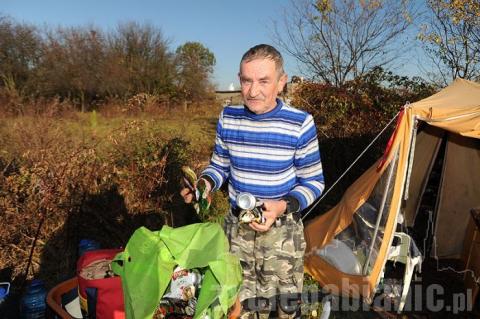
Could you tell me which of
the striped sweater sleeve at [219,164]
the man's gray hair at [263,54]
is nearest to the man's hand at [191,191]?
the striped sweater sleeve at [219,164]

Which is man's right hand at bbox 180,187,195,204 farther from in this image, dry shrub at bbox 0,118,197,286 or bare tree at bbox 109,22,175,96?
bare tree at bbox 109,22,175,96

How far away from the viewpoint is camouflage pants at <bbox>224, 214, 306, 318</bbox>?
1.91m

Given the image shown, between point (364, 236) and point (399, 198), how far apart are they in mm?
546

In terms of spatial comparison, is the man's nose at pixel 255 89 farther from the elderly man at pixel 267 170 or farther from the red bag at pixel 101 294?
the red bag at pixel 101 294

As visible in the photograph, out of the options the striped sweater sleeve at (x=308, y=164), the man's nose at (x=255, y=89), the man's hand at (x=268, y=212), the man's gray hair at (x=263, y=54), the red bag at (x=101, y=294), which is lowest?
the red bag at (x=101, y=294)

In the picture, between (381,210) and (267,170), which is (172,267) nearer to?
(267,170)

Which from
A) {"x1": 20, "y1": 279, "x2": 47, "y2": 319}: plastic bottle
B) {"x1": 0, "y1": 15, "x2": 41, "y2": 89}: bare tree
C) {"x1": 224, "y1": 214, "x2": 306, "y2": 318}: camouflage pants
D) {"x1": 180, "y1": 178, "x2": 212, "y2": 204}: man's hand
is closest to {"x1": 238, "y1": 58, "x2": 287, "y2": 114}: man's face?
{"x1": 180, "y1": 178, "x2": 212, "y2": 204}: man's hand

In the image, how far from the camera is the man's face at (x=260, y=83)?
63.9 inches

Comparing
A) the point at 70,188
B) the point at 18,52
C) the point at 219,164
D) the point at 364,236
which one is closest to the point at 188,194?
the point at 219,164

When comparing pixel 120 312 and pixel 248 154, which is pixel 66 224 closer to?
pixel 120 312

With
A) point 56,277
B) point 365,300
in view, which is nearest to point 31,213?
point 56,277

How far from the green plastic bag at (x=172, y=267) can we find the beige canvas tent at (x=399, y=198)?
2.06m

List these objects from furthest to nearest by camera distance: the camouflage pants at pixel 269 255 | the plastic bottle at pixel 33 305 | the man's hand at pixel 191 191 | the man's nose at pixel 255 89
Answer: the plastic bottle at pixel 33 305 < the camouflage pants at pixel 269 255 < the man's hand at pixel 191 191 < the man's nose at pixel 255 89

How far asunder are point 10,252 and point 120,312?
269cm
